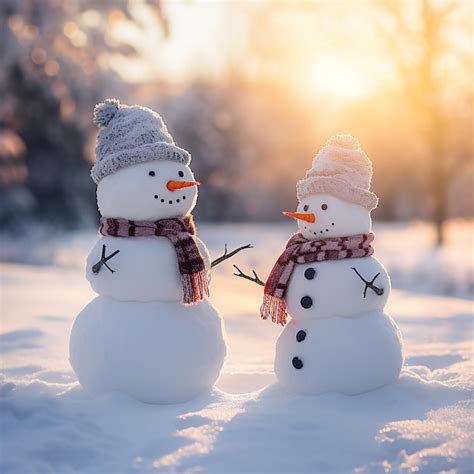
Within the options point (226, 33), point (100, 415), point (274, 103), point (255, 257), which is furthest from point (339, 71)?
point (100, 415)

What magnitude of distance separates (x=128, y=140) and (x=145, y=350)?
3.88ft

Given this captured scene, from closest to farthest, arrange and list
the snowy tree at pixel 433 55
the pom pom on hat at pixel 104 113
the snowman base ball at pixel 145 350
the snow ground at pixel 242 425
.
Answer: the snow ground at pixel 242 425
the snowman base ball at pixel 145 350
the pom pom on hat at pixel 104 113
the snowy tree at pixel 433 55

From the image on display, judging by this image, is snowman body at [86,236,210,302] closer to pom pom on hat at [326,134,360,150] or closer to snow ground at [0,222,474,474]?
snow ground at [0,222,474,474]

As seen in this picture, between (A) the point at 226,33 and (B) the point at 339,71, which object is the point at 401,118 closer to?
(B) the point at 339,71

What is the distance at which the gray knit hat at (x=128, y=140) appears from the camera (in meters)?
3.84

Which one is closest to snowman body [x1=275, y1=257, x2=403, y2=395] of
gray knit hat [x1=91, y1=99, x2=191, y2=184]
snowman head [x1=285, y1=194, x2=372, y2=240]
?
snowman head [x1=285, y1=194, x2=372, y2=240]

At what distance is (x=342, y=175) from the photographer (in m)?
3.93

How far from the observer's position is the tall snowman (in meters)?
3.75

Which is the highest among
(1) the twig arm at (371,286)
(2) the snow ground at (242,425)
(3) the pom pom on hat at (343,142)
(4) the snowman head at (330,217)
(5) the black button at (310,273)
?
(3) the pom pom on hat at (343,142)

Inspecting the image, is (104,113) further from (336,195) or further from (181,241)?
(336,195)

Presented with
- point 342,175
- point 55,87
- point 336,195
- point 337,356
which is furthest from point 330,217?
point 55,87

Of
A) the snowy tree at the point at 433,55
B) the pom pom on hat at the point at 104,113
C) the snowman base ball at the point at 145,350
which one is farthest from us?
the snowy tree at the point at 433,55

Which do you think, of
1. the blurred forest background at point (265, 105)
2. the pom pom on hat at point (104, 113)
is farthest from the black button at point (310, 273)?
the blurred forest background at point (265, 105)

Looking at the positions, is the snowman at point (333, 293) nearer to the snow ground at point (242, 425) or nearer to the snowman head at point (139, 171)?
the snow ground at point (242, 425)
